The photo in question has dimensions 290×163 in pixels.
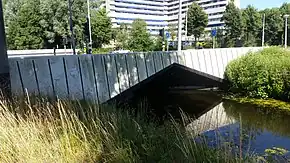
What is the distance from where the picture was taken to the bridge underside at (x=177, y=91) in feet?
39.2

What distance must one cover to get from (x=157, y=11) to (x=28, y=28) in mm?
65907

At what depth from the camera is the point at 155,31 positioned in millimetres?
82000

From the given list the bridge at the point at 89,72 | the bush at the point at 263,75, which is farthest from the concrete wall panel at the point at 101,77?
the bush at the point at 263,75

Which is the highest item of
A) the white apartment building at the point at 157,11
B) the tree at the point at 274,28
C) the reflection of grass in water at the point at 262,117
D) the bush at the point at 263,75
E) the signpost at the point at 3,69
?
the white apartment building at the point at 157,11

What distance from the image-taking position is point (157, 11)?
91500 millimetres

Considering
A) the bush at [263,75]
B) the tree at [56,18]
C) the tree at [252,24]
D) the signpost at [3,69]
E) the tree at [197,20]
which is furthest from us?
the tree at [252,24]

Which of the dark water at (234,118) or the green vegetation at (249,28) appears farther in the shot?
the green vegetation at (249,28)

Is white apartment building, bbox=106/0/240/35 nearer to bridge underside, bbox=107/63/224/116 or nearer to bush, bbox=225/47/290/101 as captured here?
bridge underside, bbox=107/63/224/116

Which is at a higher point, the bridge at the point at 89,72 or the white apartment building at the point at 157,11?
the white apartment building at the point at 157,11

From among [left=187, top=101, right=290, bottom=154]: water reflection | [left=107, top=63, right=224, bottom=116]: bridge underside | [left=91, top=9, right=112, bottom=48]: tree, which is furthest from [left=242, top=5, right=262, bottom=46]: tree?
[left=187, top=101, right=290, bottom=154]: water reflection

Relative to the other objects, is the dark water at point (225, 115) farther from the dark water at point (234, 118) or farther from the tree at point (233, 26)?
the tree at point (233, 26)

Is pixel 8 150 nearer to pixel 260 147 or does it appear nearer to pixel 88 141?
pixel 88 141

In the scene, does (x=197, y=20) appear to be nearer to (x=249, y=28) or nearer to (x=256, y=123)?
(x=249, y=28)

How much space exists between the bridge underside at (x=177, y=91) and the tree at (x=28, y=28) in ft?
62.2
